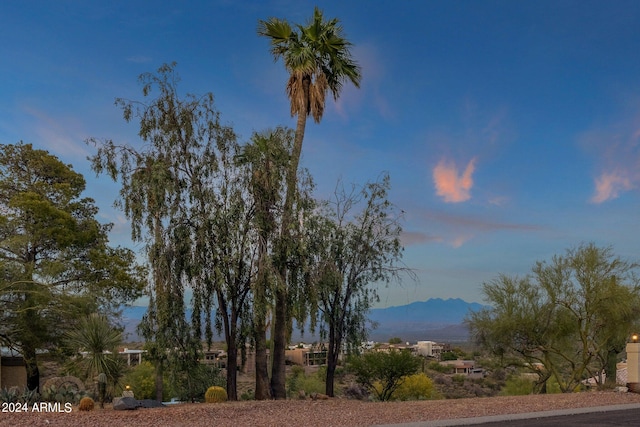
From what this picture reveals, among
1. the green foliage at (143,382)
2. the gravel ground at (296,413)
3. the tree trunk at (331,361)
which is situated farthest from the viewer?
the green foliage at (143,382)

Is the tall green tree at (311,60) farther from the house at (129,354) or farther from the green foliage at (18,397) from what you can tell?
the green foliage at (18,397)

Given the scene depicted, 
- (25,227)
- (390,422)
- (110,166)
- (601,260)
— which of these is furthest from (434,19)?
(25,227)

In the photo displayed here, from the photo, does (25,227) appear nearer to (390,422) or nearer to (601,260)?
(390,422)

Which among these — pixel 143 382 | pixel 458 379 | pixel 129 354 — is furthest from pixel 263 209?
pixel 458 379

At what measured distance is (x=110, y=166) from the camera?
20031mm

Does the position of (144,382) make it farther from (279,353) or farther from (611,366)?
(611,366)

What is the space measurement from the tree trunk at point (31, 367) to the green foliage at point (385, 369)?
17.1m

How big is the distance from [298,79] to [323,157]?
126 inches

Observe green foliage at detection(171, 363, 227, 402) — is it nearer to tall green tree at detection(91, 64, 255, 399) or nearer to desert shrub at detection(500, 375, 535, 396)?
tall green tree at detection(91, 64, 255, 399)

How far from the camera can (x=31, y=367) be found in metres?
26.4

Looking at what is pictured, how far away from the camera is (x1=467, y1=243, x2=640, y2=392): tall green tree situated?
26.8 meters

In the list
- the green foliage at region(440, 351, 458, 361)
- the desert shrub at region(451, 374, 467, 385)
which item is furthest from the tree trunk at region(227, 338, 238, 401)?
the green foliage at region(440, 351, 458, 361)

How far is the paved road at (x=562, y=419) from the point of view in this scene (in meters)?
14.1

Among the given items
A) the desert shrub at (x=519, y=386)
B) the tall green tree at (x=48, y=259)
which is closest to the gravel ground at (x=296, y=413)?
the tall green tree at (x=48, y=259)
